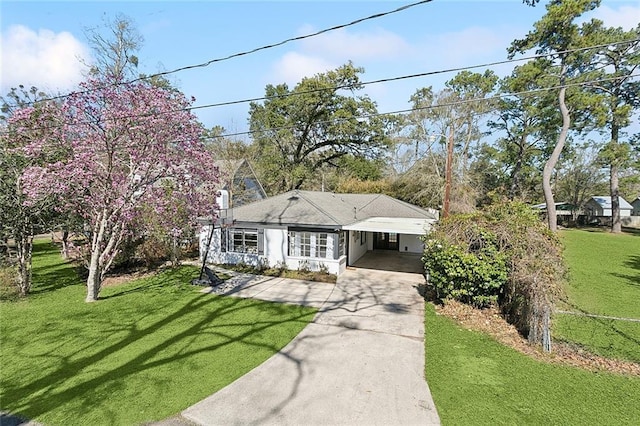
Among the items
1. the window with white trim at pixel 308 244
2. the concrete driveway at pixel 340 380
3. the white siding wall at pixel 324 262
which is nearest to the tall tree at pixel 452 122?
the white siding wall at pixel 324 262

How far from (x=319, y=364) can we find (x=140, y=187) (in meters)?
8.80

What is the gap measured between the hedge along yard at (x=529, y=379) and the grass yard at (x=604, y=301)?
0.09 ft

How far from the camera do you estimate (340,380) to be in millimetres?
6602

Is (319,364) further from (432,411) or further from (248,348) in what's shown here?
(432,411)

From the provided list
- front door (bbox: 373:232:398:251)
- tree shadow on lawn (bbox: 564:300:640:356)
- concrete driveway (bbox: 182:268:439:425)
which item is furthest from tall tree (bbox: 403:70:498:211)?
concrete driveway (bbox: 182:268:439:425)

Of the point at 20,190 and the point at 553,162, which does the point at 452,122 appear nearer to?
the point at 553,162

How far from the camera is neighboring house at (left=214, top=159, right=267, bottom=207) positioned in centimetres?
2497

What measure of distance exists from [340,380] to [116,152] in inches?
409

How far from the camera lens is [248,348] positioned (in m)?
7.98

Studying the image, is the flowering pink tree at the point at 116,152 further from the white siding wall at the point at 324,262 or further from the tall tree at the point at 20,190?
the white siding wall at the point at 324,262

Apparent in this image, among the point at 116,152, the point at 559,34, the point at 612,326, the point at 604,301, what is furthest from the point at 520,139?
the point at 116,152

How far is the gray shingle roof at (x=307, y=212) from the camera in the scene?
638 inches

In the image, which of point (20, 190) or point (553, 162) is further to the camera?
point (553, 162)

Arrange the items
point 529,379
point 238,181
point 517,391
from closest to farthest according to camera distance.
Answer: point 517,391 < point 529,379 < point 238,181
